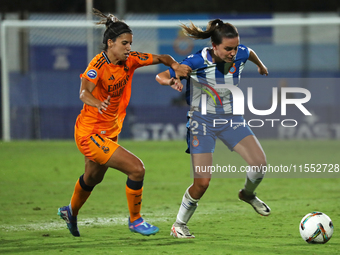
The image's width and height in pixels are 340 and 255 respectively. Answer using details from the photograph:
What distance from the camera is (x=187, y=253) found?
4316 millimetres

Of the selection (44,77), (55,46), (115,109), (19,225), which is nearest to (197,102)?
→ (115,109)

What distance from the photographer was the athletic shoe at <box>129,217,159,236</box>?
486cm

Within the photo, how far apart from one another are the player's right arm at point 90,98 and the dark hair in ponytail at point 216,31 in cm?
111

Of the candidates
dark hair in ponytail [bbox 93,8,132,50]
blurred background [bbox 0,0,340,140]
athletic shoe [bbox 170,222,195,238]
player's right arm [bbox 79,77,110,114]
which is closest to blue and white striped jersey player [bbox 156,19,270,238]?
athletic shoe [bbox 170,222,195,238]

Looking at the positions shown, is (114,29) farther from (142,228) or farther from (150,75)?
(150,75)

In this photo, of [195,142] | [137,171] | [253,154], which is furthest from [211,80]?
[137,171]

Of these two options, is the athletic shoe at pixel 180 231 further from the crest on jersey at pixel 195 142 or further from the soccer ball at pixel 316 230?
the soccer ball at pixel 316 230

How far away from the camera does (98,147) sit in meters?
4.78

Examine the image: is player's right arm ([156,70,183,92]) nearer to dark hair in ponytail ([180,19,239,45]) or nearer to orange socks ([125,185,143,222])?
dark hair in ponytail ([180,19,239,45])

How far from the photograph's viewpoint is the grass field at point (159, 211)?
4.61 m

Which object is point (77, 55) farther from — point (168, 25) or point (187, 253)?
point (187, 253)

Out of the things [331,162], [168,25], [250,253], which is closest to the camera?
[250,253]

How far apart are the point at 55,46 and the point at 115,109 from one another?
56.5 ft

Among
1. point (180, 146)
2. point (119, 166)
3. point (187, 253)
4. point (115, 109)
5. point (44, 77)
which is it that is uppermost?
point (115, 109)
